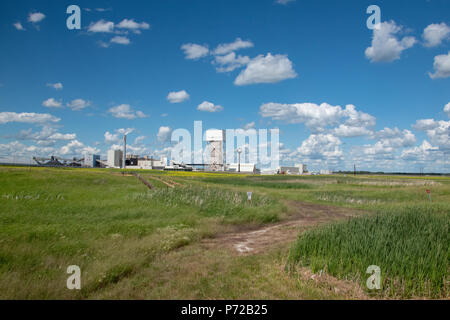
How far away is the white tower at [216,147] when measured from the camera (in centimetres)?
16050

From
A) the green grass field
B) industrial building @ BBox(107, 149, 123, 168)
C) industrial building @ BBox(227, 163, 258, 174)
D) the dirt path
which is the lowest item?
the dirt path

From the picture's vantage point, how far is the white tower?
16050 centimetres

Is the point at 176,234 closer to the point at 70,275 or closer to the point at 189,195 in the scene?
the point at 70,275

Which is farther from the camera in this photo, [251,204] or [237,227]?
[251,204]

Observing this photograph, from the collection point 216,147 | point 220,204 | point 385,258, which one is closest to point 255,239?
point 385,258

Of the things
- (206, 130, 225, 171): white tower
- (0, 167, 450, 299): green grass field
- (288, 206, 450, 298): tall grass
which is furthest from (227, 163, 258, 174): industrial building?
(288, 206, 450, 298): tall grass

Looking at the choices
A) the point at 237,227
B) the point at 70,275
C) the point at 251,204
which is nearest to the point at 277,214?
the point at 251,204

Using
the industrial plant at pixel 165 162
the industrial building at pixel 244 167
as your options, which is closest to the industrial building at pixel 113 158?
the industrial plant at pixel 165 162

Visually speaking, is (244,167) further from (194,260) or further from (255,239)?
(194,260)

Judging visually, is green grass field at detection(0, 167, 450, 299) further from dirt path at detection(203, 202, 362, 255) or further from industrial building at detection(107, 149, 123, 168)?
industrial building at detection(107, 149, 123, 168)

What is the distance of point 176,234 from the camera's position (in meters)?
13.5

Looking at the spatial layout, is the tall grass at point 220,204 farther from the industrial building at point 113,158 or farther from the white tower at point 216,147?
the white tower at point 216,147

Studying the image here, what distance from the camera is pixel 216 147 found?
531ft
